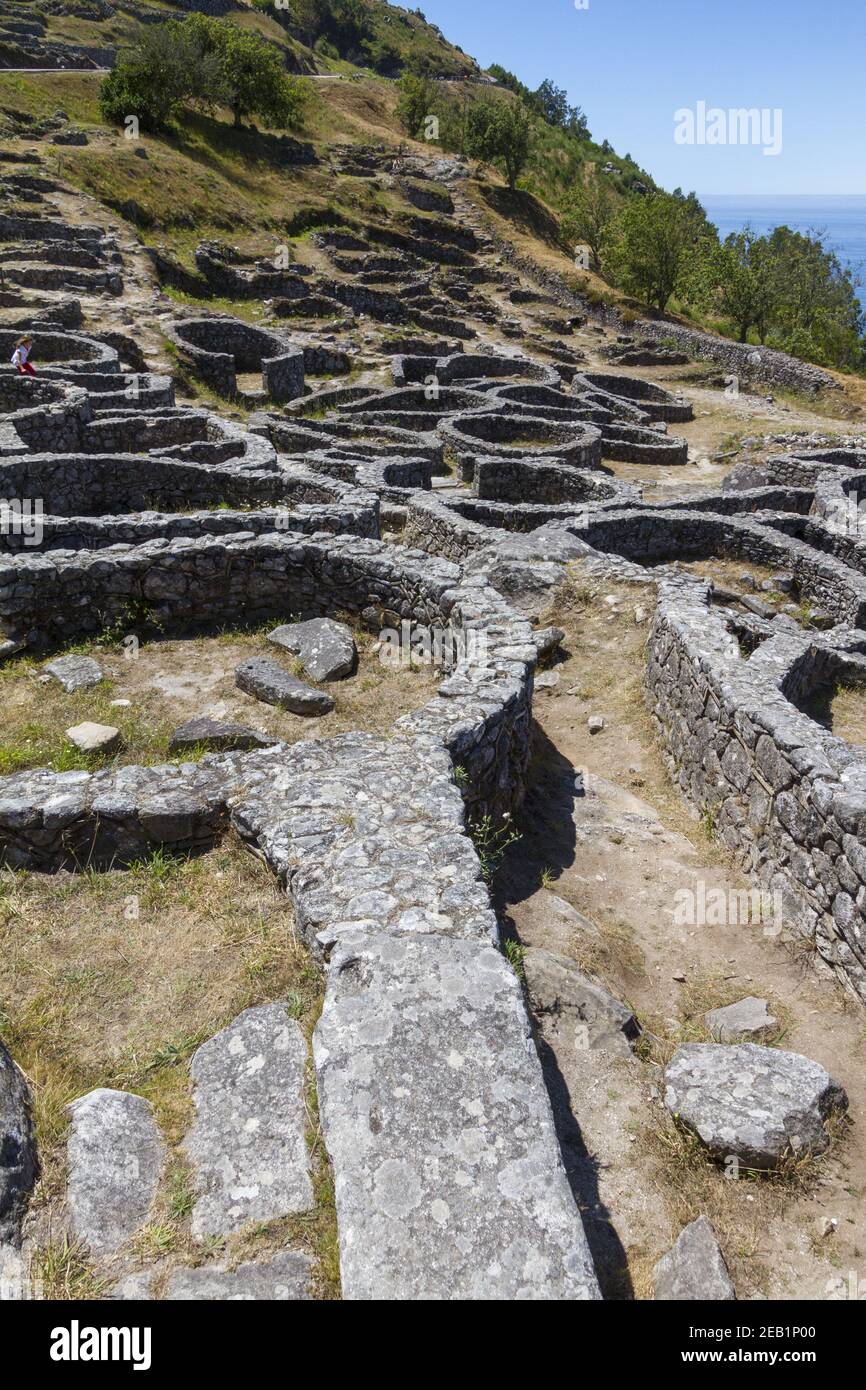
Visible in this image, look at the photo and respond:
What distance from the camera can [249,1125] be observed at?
4008 mm

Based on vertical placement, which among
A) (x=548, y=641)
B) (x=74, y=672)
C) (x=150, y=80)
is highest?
(x=150, y=80)

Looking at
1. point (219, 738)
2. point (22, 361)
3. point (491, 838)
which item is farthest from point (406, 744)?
point (22, 361)

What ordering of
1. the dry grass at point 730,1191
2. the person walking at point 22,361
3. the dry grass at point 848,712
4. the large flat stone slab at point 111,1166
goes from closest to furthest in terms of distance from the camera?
the large flat stone slab at point 111,1166
the dry grass at point 730,1191
the dry grass at point 848,712
the person walking at point 22,361

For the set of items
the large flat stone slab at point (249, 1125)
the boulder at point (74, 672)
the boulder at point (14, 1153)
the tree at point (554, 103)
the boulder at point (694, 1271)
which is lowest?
the boulder at point (694, 1271)

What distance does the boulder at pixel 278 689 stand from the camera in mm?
8500

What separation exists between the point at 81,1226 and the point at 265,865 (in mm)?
2432

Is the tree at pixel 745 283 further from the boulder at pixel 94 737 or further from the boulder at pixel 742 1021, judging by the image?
the boulder at pixel 742 1021

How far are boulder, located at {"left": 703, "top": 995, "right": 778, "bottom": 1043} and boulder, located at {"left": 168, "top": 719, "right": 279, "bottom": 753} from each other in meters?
4.06

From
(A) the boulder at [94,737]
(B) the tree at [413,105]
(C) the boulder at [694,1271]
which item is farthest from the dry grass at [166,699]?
(B) the tree at [413,105]

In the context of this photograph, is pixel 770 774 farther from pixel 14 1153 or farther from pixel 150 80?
pixel 150 80

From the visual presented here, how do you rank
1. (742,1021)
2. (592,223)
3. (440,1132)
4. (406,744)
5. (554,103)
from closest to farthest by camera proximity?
(440,1132), (742,1021), (406,744), (592,223), (554,103)

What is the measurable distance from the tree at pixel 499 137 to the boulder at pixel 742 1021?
68.8 m

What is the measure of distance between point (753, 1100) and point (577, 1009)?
44.5 inches

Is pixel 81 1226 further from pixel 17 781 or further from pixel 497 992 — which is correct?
pixel 17 781
